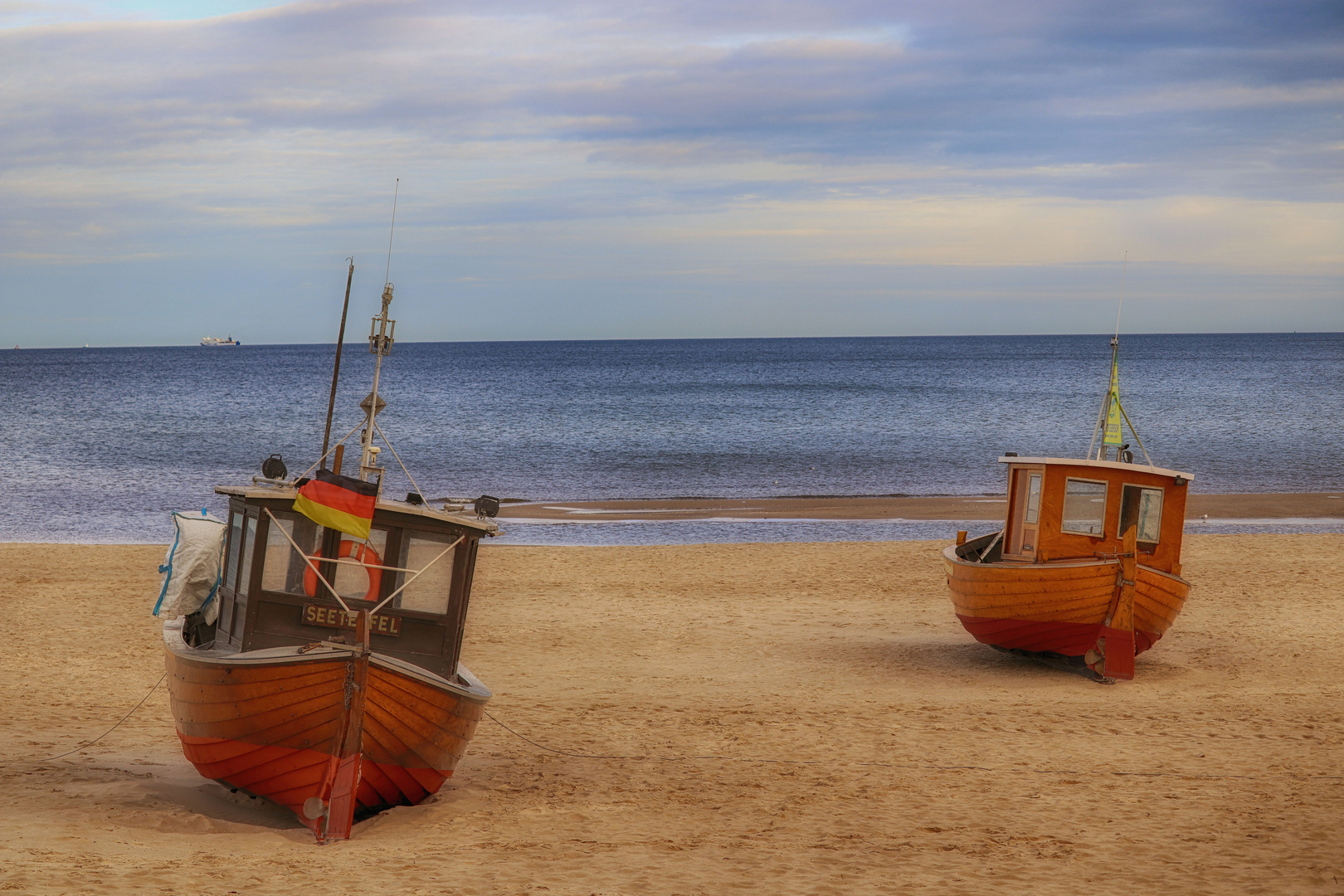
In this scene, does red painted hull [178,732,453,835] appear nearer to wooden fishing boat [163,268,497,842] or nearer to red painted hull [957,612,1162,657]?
wooden fishing boat [163,268,497,842]

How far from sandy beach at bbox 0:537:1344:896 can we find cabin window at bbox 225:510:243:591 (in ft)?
5.71

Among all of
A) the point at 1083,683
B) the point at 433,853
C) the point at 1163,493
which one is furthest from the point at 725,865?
the point at 1163,493

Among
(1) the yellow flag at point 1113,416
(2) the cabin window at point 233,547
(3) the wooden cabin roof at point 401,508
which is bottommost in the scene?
(2) the cabin window at point 233,547

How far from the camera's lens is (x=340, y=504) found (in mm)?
8211

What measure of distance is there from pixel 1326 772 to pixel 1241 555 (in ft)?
47.1

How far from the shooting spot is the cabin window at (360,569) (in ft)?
28.5

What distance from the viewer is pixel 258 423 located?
66312 mm

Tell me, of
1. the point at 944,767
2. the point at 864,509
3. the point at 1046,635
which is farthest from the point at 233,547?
the point at 864,509

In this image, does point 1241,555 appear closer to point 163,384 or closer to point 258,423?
point 258,423

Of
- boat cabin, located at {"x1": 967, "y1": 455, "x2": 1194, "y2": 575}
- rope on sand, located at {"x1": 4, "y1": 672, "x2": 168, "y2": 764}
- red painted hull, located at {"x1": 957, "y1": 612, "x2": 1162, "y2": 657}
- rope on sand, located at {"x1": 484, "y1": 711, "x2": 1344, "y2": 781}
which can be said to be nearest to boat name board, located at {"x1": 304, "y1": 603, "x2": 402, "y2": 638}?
rope on sand, located at {"x1": 4, "y1": 672, "x2": 168, "y2": 764}

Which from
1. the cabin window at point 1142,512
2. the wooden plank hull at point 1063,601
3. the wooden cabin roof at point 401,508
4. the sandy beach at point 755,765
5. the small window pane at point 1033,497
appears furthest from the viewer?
the small window pane at point 1033,497

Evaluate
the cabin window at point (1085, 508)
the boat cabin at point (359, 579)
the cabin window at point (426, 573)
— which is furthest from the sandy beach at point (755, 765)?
the cabin window at point (1085, 508)

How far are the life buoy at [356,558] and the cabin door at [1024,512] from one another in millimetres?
8530

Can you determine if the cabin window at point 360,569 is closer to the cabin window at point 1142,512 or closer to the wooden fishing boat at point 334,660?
the wooden fishing boat at point 334,660
